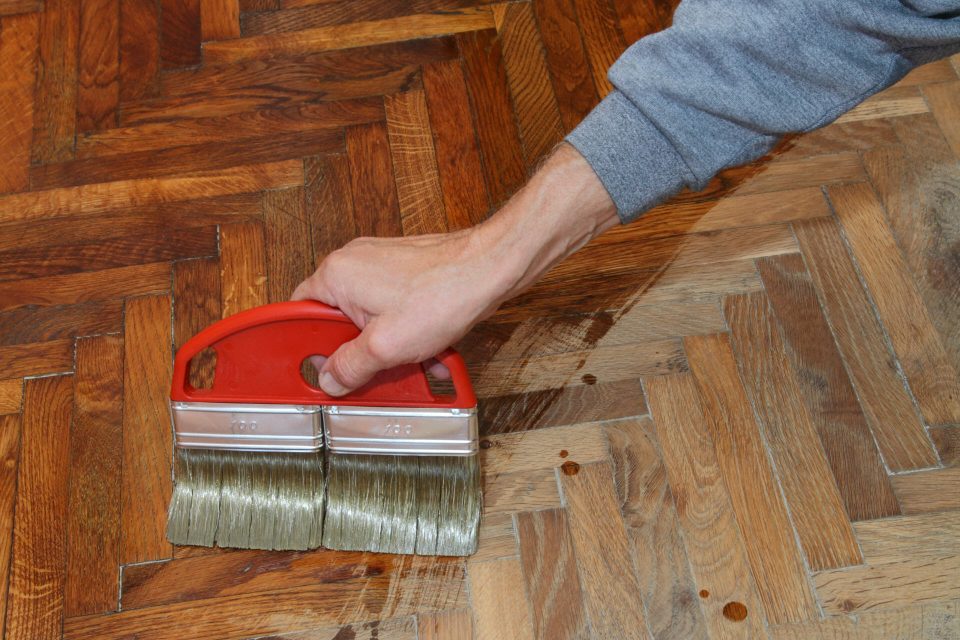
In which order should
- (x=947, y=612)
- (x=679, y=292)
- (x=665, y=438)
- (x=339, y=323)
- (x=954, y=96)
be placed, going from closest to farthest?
1. (x=339, y=323)
2. (x=947, y=612)
3. (x=665, y=438)
4. (x=679, y=292)
5. (x=954, y=96)

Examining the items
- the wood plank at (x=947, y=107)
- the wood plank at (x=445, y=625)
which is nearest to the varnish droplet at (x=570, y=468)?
the wood plank at (x=445, y=625)

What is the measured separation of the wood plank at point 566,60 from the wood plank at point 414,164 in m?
0.29

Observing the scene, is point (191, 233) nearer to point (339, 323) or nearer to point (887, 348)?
point (339, 323)

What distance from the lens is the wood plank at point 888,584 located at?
1.56m

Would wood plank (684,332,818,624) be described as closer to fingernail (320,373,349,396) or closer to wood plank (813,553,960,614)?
wood plank (813,553,960,614)

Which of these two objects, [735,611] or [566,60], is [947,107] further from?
[735,611]

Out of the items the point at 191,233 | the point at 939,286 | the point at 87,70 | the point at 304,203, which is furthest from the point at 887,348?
the point at 87,70

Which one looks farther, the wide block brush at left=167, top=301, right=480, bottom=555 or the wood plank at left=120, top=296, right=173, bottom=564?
the wood plank at left=120, top=296, right=173, bottom=564

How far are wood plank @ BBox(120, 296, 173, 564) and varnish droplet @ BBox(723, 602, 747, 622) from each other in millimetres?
932

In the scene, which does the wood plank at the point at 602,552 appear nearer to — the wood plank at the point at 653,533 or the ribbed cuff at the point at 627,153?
the wood plank at the point at 653,533

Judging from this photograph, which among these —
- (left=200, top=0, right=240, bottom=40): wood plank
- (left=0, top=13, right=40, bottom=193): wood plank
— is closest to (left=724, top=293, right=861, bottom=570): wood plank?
(left=200, top=0, right=240, bottom=40): wood plank

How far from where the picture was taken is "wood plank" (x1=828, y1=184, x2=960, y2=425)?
1.73 m

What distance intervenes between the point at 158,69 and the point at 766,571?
1.61 m

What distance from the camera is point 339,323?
1395 millimetres
